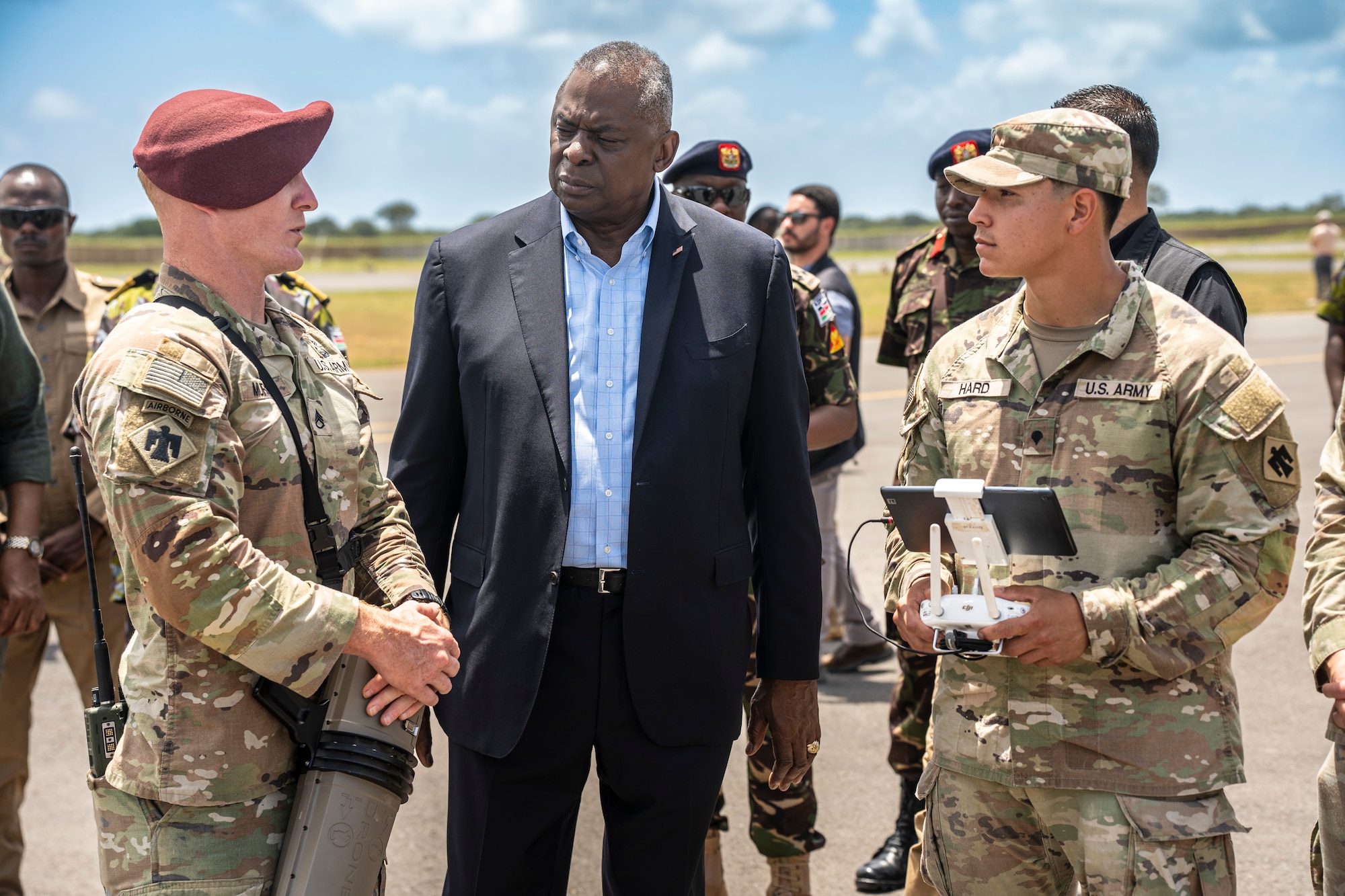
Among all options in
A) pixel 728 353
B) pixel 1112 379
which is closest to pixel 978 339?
pixel 1112 379

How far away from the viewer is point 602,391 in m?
2.79

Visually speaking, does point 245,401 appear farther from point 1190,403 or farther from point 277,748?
point 1190,403

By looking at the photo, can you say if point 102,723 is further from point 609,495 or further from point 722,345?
point 722,345

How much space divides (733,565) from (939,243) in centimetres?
248

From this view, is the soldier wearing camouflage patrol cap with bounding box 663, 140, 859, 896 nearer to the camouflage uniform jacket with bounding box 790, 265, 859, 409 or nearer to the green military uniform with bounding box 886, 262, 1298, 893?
the camouflage uniform jacket with bounding box 790, 265, 859, 409

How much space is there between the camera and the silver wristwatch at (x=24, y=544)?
3764 millimetres

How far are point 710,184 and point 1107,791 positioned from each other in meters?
2.80

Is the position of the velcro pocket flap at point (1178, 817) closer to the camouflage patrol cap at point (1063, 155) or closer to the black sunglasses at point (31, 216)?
the camouflage patrol cap at point (1063, 155)

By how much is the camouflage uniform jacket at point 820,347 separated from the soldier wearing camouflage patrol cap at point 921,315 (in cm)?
34

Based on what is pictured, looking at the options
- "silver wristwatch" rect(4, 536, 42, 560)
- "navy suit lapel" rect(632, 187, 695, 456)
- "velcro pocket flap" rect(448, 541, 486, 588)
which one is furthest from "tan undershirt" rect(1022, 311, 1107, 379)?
"silver wristwatch" rect(4, 536, 42, 560)

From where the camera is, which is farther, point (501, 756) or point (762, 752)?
point (762, 752)

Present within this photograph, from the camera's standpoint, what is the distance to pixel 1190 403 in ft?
8.03

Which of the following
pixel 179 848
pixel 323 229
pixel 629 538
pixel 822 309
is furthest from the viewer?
pixel 323 229

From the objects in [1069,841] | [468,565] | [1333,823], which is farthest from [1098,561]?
[468,565]
